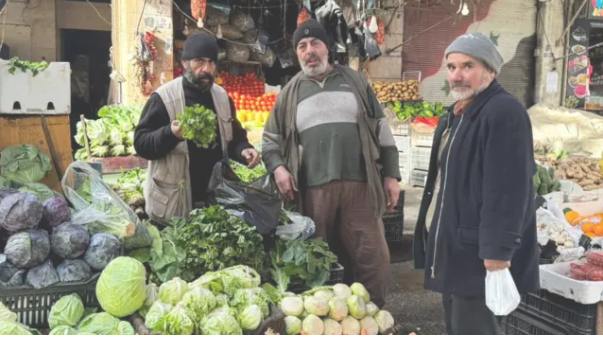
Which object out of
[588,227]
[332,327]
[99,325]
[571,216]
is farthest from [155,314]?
[571,216]

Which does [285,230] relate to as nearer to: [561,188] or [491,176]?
[491,176]

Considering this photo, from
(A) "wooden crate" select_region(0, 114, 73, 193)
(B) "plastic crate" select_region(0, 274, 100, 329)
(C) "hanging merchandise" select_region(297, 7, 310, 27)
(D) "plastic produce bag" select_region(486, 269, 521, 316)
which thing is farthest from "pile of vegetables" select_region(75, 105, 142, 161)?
(D) "plastic produce bag" select_region(486, 269, 521, 316)

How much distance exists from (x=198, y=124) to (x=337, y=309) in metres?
1.43

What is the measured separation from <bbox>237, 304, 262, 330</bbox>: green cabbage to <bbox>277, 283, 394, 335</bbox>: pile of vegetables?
23 cm

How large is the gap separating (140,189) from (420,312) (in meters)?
3.00

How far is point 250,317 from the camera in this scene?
292cm

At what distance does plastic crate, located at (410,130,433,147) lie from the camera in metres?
10.5

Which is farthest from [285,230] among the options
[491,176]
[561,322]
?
[561,322]

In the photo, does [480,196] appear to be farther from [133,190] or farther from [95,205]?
[133,190]

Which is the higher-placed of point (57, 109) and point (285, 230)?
point (57, 109)

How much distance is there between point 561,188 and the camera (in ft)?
23.1

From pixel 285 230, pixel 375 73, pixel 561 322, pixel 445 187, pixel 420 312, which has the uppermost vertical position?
pixel 375 73

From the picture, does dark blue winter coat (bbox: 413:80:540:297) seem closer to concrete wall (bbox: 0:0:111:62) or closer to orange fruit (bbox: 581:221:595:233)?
orange fruit (bbox: 581:221:595:233)

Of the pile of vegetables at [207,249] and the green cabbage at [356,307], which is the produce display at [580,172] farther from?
the pile of vegetables at [207,249]
